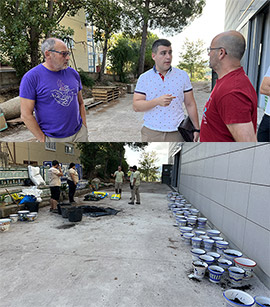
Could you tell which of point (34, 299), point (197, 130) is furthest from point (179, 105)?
point (34, 299)

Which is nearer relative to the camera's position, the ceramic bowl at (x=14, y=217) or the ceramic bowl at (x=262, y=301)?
the ceramic bowl at (x=262, y=301)

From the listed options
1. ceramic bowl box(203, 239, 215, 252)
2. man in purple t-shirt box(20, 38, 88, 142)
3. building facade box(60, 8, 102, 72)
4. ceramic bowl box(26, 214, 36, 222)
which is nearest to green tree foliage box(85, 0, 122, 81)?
building facade box(60, 8, 102, 72)

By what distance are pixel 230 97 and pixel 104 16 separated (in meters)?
0.92

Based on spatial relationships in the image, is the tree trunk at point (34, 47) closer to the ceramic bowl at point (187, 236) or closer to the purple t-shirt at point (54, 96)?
the purple t-shirt at point (54, 96)

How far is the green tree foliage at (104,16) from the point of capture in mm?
1232

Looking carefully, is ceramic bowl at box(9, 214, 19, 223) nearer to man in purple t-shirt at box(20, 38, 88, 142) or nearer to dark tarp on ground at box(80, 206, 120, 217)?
dark tarp on ground at box(80, 206, 120, 217)

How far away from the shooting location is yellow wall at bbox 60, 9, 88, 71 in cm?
134

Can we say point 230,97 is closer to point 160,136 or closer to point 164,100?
point 164,100

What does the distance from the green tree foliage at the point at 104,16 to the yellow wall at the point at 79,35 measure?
8cm

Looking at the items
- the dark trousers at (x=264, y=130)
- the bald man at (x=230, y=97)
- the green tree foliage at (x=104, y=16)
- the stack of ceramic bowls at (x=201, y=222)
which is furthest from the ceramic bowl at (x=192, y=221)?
the green tree foliage at (x=104, y=16)

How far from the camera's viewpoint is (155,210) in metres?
4.89

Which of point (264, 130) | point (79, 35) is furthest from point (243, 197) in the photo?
point (79, 35)

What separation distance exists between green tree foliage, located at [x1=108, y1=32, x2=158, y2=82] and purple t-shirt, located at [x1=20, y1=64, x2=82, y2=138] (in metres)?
0.29

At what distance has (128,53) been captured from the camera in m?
1.36
